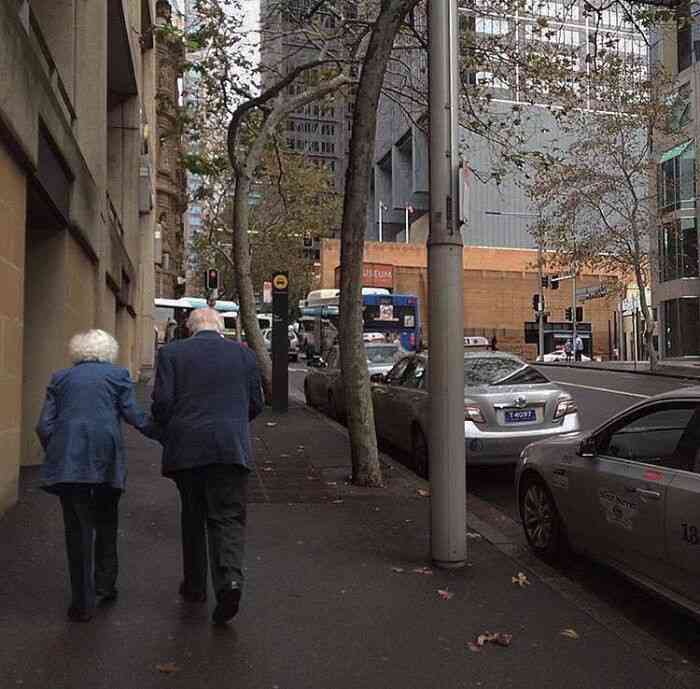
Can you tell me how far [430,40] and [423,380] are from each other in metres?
5.63

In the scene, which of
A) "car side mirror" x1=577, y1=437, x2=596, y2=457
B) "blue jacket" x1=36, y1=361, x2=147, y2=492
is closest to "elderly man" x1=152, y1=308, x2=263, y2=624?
"blue jacket" x1=36, y1=361, x2=147, y2=492

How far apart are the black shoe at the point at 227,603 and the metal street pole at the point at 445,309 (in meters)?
1.85

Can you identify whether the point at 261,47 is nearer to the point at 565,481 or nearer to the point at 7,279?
the point at 7,279

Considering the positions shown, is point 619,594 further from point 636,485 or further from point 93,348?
point 93,348

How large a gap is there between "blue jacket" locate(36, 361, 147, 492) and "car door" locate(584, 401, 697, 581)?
290 centimetres

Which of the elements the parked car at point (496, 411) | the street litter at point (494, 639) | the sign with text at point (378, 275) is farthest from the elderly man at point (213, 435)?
the sign with text at point (378, 275)

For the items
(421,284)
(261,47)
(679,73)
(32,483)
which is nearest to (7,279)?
(32,483)

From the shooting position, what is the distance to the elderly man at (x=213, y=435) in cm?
451

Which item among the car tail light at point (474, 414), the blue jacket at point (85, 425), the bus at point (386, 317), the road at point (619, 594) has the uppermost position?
the bus at point (386, 317)

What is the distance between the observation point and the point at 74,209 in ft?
32.6

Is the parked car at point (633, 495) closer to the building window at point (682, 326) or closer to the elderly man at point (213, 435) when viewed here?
the elderly man at point (213, 435)

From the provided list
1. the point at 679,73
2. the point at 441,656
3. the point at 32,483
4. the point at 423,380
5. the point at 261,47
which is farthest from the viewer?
the point at 679,73

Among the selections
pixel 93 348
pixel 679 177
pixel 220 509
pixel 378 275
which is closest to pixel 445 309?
pixel 220 509

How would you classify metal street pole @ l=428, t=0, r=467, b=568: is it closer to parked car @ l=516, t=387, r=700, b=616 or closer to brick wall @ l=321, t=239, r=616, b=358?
parked car @ l=516, t=387, r=700, b=616
